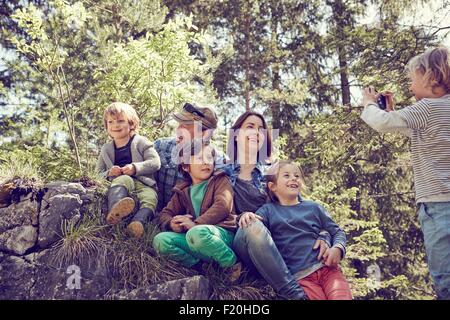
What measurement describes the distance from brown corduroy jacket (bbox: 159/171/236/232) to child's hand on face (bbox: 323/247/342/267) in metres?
0.69

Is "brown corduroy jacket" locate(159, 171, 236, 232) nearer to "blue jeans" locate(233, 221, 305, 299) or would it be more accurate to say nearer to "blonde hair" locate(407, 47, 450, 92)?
"blue jeans" locate(233, 221, 305, 299)

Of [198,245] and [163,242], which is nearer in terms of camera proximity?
[198,245]

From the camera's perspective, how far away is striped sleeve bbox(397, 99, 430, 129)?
324 cm

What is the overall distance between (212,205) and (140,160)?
97 cm

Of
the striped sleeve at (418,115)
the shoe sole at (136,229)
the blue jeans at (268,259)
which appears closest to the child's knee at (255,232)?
the blue jeans at (268,259)

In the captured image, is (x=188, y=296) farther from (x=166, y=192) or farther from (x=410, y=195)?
(x=410, y=195)

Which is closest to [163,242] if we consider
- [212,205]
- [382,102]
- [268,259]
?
[212,205]

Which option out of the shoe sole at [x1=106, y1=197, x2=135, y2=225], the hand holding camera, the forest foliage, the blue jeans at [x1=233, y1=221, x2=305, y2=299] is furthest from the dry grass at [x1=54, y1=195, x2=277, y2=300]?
the hand holding camera

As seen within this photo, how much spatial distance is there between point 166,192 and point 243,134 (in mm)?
863

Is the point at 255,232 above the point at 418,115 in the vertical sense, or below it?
below

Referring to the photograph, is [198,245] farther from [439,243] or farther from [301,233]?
[439,243]

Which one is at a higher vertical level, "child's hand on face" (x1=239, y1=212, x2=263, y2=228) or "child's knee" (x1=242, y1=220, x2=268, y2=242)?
"child's hand on face" (x1=239, y1=212, x2=263, y2=228)

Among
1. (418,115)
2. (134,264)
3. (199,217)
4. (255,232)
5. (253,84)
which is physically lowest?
(134,264)

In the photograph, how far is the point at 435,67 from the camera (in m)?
3.33
